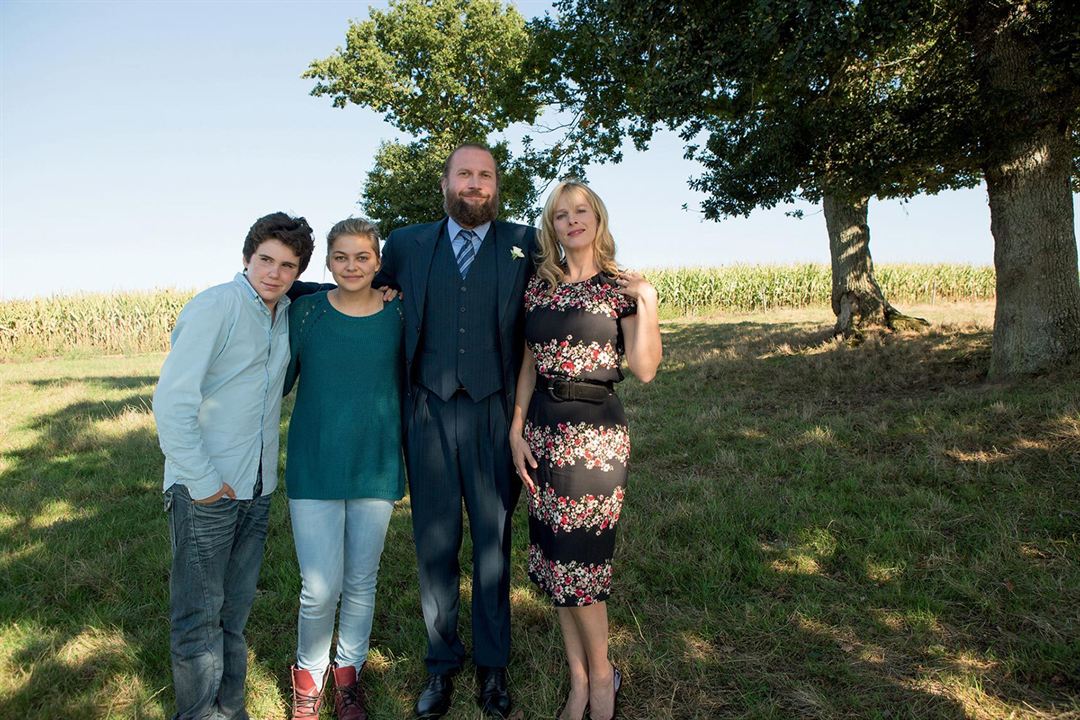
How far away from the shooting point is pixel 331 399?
9.82 ft

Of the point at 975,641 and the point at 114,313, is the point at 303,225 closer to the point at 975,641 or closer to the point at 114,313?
the point at 975,641

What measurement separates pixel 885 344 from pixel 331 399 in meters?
11.0

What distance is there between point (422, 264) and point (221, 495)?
133 centimetres

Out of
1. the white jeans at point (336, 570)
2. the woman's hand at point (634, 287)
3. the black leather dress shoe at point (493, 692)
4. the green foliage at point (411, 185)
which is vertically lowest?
the black leather dress shoe at point (493, 692)

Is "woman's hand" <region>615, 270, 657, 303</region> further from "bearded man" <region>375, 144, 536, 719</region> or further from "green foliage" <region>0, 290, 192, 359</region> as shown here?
"green foliage" <region>0, 290, 192, 359</region>

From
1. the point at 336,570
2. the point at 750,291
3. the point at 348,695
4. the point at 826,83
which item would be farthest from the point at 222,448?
the point at 750,291

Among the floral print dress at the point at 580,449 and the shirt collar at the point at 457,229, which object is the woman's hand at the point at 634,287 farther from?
the shirt collar at the point at 457,229

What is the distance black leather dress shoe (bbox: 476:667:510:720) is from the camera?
322 centimetres

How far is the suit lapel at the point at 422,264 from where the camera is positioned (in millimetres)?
3207

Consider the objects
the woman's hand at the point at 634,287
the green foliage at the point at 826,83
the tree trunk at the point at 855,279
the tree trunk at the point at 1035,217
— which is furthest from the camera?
the tree trunk at the point at 855,279

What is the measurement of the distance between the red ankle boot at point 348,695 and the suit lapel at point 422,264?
1.66 meters

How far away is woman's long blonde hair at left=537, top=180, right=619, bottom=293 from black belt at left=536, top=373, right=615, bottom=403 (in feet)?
1.35

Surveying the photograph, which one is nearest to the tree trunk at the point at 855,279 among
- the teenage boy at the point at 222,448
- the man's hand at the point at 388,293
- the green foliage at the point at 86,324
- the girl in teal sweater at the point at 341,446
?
the man's hand at the point at 388,293

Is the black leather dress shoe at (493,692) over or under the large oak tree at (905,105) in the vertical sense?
under
